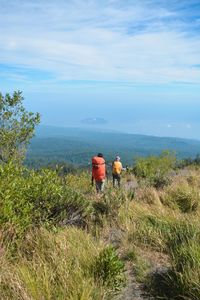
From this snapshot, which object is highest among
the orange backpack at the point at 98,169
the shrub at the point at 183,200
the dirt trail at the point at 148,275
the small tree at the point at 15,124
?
the small tree at the point at 15,124

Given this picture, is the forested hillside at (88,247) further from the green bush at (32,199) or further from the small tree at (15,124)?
the small tree at (15,124)

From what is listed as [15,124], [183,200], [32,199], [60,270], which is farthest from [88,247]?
[15,124]

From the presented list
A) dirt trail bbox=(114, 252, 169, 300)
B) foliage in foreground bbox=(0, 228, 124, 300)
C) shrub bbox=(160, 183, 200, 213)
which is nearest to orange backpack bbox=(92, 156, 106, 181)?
shrub bbox=(160, 183, 200, 213)

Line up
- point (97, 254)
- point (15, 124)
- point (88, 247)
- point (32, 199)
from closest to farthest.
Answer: point (97, 254) < point (88, 247) < point (32, 199) < point (15, 124)

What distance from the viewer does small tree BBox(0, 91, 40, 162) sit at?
1143cm

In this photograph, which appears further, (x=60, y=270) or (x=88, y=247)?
(x=88, y=247)

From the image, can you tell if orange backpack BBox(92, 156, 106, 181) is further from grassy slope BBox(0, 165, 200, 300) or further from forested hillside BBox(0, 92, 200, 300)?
grassy slope BBox(0, 165, 200, 300)

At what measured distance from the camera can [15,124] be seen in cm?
1203

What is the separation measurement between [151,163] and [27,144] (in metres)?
11.7

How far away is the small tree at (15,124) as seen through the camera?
37.5 feet

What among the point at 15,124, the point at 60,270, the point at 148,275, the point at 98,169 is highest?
the point at 15,124

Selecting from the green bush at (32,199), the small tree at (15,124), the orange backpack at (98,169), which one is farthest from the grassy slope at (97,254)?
the small tree at (15,124)

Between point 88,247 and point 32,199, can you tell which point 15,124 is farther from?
point 88,247

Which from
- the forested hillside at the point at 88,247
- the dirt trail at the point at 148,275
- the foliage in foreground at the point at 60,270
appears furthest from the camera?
the dirt trail at the point at 148,275
